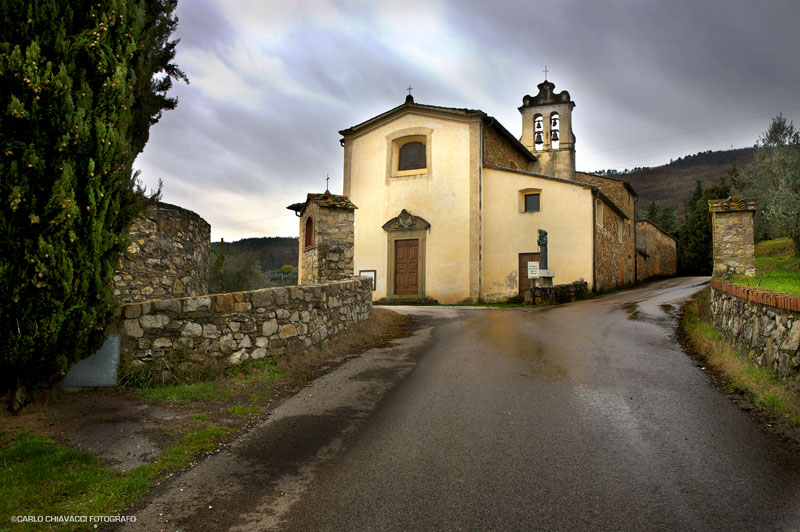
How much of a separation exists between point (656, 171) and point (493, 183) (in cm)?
→ 9304

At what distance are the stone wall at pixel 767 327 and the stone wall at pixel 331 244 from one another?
7.39 m

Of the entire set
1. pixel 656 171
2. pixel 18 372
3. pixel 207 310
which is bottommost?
pixel 18 372

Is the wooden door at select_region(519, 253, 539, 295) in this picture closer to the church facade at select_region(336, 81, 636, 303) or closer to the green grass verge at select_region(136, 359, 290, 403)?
the church facade at select_region(336, 81, 636, 303)

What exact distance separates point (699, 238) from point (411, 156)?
30728 millimetres

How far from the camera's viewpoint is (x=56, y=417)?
4180 millimetres

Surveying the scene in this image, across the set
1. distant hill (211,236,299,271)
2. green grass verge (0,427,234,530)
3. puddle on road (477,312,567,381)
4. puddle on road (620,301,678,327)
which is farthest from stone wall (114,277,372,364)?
distant hill (211,236,299,271)

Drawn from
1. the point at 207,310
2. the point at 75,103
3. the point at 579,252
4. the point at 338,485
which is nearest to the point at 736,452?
the point at 338,485

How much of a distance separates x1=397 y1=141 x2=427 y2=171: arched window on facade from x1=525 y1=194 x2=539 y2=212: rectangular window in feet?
16.3

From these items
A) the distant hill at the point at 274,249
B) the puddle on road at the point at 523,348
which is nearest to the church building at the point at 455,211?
the puddle on road at the point at 523,348

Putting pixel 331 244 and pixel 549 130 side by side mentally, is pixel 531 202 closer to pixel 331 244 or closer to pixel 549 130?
pixel 549 130

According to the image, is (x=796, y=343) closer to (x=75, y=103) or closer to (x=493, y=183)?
(x=75, y=103)

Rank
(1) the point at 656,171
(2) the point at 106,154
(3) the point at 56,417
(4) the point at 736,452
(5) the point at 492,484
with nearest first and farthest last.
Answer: (5) the point at 492,484
(4) the point at 736,452
(3) the point at 56,417
(2) the point at 106,154
(1) the point at 656,171

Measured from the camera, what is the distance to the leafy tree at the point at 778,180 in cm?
1752

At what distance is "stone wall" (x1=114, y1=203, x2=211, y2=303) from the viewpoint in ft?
25.4
